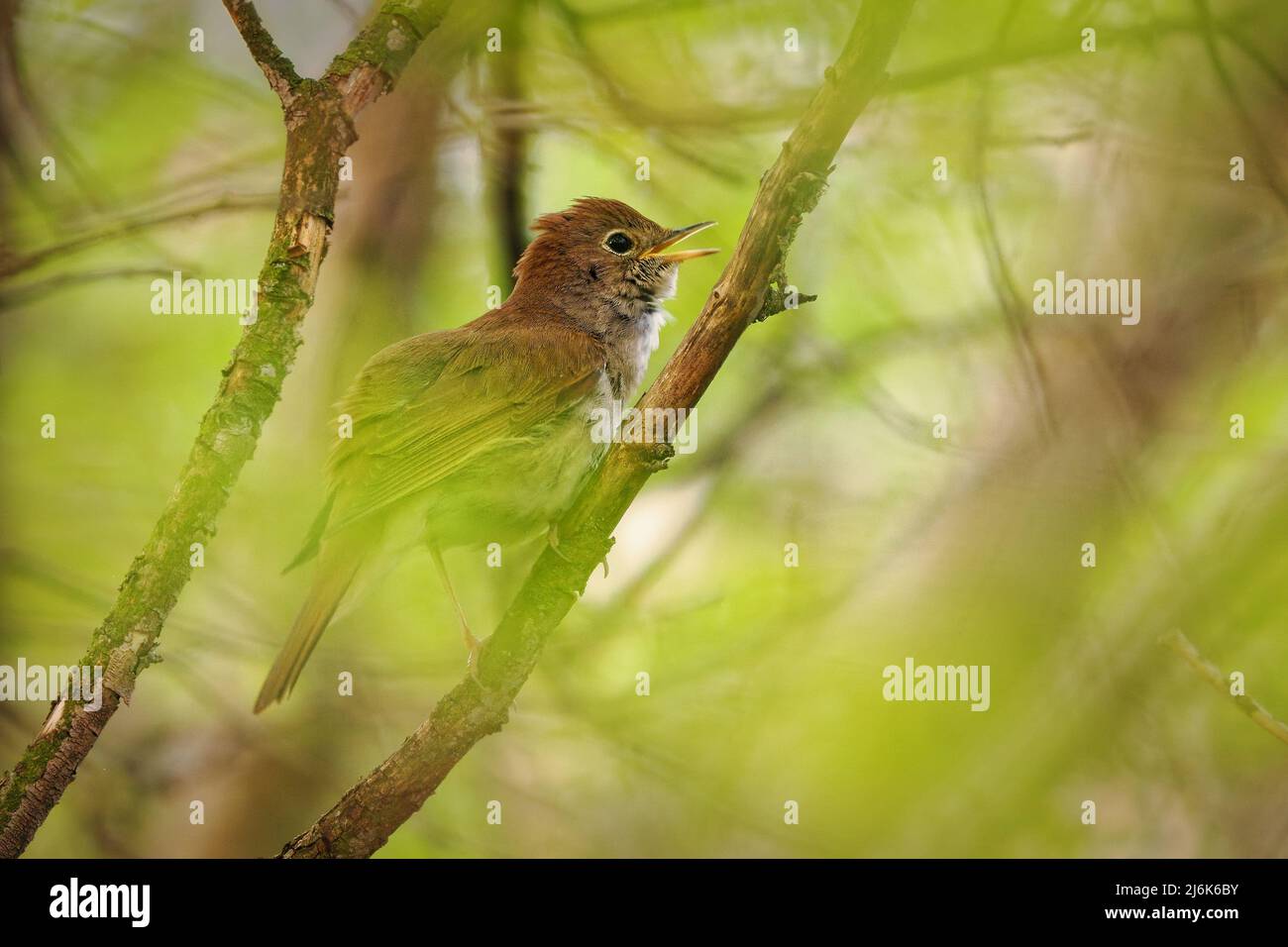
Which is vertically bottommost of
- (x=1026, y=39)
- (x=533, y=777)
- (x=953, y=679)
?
(x=533, y=777)

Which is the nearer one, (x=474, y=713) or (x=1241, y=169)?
(x=474, y=713)

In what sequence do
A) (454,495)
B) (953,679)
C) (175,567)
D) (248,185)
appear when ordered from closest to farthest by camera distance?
(175,567), (454,495), (953,679), (248,185)

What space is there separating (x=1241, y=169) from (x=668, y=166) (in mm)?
2555

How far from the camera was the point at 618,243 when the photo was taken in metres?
4.68

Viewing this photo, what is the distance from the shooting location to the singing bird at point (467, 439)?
391 centimetres

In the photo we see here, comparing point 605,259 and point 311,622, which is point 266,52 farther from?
point 311,622

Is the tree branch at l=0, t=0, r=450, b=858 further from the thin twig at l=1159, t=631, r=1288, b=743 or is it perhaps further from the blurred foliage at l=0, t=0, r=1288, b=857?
the thin twig at l=1159, t=631, r=1288, b=743

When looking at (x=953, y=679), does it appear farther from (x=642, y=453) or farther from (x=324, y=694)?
(x=324, y=694)

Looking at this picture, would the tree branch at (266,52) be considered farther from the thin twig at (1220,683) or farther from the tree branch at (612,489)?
the thin twig at (1220,683)

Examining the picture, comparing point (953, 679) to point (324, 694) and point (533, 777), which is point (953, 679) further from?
point (324, 694)

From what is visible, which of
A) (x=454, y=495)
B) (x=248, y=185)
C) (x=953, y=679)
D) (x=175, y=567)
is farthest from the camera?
(x=248, y=185)

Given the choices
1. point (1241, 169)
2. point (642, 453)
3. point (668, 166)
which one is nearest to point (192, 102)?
point (668, 166)

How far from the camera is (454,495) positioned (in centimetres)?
412

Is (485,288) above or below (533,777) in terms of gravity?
above
